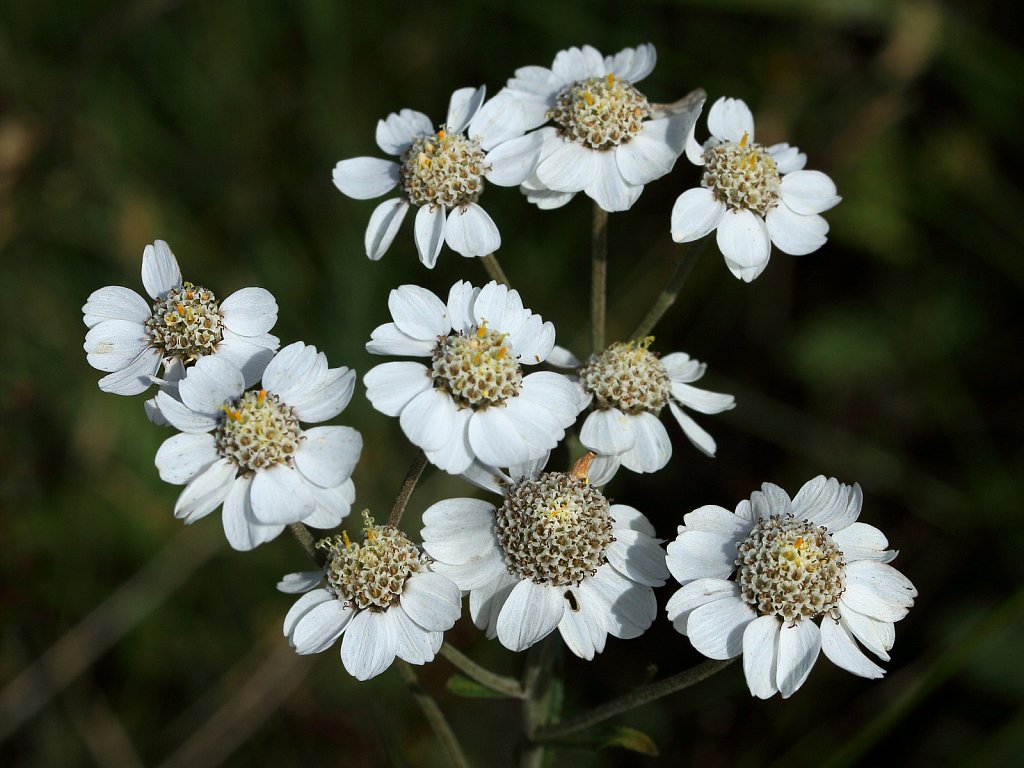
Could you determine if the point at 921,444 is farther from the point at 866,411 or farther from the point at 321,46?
the point at 321,46

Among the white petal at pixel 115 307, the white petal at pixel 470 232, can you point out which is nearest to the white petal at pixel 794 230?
the white petal at pixel 470 232

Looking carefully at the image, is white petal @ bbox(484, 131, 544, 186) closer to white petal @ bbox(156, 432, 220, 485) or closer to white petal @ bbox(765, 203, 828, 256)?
white petal @ bbox(765, 203, 828, 256)

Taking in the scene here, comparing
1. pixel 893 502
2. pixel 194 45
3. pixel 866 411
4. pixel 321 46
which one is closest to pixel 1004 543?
pixel 893 502

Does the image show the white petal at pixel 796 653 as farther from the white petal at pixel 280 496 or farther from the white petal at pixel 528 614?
the white petal at pixel 280 496

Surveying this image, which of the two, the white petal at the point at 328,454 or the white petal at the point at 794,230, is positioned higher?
the white petal at the point at 794,230

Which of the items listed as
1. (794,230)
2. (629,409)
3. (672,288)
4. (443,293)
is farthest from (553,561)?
(443,293)

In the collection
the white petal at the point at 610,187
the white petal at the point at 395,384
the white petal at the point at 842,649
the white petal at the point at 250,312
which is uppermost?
the white petal at the point at 610,187
